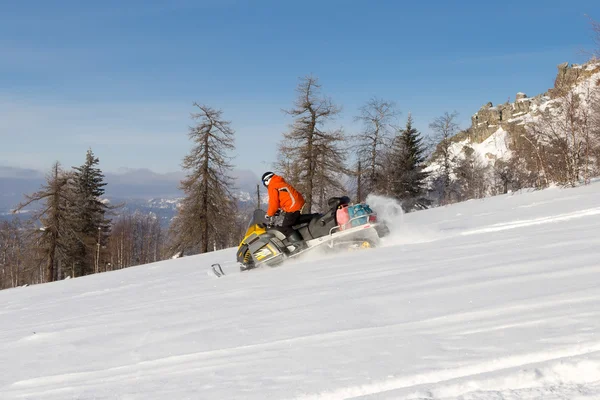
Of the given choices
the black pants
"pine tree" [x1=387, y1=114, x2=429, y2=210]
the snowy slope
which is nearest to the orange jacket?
the black pants

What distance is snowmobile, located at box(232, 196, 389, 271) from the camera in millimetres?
7469

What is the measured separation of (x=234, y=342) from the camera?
345 centimetres

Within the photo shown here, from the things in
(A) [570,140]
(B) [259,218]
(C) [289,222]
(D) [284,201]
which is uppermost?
(A) [570,140]

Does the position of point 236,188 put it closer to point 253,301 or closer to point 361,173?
point 361,173

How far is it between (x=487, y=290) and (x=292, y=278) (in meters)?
2.80

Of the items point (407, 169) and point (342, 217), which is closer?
point (342, 217)

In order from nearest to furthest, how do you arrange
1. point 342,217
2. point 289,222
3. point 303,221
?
point 342,217, point 289,222, point 303,221

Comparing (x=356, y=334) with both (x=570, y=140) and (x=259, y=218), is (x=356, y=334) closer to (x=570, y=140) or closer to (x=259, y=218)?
(x=259, y=218)

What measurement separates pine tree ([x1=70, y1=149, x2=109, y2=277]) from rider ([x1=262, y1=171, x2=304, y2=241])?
78.9ft

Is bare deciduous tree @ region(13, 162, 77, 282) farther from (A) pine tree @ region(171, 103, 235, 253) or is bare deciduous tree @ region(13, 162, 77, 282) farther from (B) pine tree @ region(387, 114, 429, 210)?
(B) pine tree @ region(387, 114, 429, 210)

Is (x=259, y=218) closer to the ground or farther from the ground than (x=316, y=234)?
farther from the ground

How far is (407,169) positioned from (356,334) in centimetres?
3261

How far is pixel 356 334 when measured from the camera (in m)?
3.16

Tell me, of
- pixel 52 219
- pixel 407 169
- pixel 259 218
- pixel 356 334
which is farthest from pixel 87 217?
pixel 356 334
